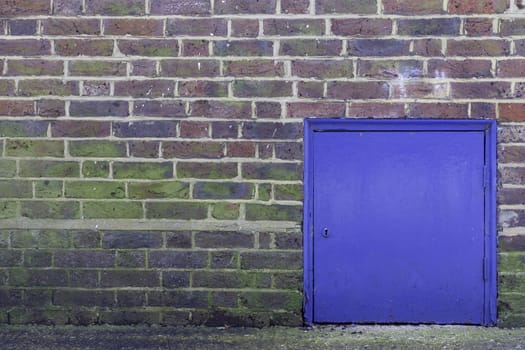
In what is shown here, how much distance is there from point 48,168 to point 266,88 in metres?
1.63

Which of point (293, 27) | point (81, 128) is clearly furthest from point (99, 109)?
point (293, 27)

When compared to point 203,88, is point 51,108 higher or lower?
lower

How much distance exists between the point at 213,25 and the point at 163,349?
2206 mm

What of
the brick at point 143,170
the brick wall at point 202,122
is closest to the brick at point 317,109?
the brick wall at point 202,122

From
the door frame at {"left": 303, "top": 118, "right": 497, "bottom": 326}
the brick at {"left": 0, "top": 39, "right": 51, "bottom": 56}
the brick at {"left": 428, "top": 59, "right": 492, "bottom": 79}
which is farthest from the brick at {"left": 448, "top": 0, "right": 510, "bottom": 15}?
the brick at {"left": 0, "top": 39, "right": 51, "bottom": 56}

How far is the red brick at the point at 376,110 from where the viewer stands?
466 cm

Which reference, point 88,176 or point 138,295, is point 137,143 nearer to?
point 88,176

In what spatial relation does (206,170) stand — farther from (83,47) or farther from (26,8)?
(26,8)

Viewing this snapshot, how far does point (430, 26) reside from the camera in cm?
461

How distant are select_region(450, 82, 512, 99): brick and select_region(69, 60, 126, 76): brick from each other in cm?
229

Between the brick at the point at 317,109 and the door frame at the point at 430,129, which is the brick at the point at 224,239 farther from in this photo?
the brick at the point at 317,109

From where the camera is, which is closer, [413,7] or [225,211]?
[413,7]

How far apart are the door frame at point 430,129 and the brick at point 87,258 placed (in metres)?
1.39

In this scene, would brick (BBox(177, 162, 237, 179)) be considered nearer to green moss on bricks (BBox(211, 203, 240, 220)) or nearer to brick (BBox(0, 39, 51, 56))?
green moss on bricks (BBox(211, 203, 240, 220))
